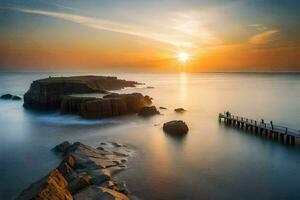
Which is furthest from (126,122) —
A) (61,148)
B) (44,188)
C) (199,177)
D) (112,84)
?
(112,84)

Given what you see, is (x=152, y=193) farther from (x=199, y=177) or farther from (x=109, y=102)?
(x=109, y=102)

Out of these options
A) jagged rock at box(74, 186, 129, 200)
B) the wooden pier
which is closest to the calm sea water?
the wooden pier

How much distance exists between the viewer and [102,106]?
7331 cm

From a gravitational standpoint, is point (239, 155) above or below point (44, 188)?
below

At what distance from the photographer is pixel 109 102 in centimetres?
7512

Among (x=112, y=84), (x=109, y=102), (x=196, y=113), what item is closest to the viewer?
(x=109, y=102)

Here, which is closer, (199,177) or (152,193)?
(152,193)

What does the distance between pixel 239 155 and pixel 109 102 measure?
40.1 metres

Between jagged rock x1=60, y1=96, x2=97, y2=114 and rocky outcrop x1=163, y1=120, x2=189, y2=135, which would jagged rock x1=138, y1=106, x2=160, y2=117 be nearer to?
jagged rock x1=60, y1=96, x2=97, y2=114

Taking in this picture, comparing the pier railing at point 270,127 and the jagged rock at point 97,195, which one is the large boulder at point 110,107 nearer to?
the pier railing at point 270,127

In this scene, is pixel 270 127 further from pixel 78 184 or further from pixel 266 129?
pixel 78 184

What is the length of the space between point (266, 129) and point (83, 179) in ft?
124

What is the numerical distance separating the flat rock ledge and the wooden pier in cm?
2537

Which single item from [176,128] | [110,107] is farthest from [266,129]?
[110,107]
